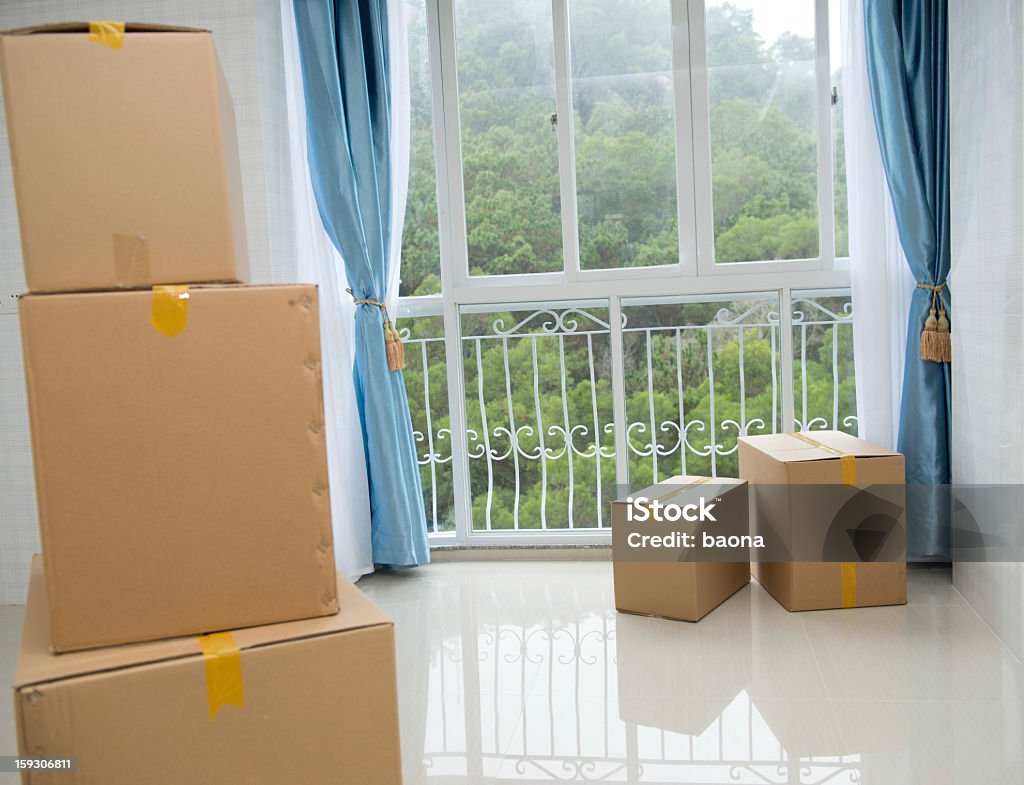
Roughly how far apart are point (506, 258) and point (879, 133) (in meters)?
1.44

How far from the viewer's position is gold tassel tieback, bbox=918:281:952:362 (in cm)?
300

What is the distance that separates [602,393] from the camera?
3600mm

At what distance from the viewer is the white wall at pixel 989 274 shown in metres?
2.32

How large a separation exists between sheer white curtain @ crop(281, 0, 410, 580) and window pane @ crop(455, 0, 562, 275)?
0.97 ft

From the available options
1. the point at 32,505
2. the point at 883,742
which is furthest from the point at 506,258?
the point at 883,742

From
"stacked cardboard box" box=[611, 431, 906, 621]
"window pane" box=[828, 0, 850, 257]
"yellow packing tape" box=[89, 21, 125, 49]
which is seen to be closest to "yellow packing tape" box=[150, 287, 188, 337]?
"yellow packing tape" box=[89, 21, 125, 49]

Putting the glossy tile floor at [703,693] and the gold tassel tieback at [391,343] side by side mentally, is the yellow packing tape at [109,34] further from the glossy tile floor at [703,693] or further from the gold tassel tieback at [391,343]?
the gold tassel tieback at [391,343]

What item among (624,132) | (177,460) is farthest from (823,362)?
(177,460)

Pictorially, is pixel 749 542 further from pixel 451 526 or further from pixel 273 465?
pixel 273 465

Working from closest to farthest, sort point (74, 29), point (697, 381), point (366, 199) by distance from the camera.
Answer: point (74, 29), point (366, 199), point (697, 381)

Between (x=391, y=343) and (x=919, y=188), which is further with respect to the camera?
(x=391, y=343)

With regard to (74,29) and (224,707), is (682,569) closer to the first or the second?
(224,707)

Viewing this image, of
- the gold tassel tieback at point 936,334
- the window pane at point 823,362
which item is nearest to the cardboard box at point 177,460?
the gold tassel tieback at point 936,334

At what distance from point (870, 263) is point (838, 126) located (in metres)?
0.56
